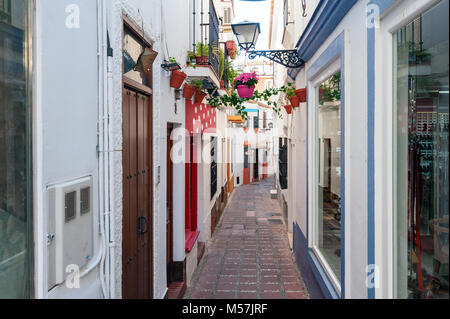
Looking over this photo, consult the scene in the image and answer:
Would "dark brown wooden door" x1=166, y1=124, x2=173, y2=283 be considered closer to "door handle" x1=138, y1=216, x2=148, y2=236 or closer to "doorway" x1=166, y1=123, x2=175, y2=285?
"doorway" x1=166, y1=123, x2=175, y2=285

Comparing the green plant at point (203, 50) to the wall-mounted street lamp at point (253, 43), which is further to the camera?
Result: the green plant at point (203, 50)

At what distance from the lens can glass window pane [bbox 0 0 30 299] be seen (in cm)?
198

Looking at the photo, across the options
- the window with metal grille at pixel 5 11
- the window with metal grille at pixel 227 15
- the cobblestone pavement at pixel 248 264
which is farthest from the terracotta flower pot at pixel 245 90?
the window with metal grille at pixel 227 15

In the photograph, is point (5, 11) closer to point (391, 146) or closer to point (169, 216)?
point (391, 146)

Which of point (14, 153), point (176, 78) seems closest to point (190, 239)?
point (176, 78)

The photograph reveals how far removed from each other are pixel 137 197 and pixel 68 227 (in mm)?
1663

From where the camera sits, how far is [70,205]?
2.48 meters

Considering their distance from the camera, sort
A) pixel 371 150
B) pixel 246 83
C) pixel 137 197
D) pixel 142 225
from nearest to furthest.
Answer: pixel 371 150
pixel 137 197
pixel 142 225
pixel 246 83

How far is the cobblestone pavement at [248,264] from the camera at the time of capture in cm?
612

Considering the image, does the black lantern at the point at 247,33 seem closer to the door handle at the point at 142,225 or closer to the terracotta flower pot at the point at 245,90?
the terracotta flower pot at the point at 245,90

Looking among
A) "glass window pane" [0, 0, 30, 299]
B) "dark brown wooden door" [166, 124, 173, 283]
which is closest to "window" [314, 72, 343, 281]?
"dark brown wooden door" [166, 124, 173, 283]

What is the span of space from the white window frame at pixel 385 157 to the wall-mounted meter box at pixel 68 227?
210 centimetres
